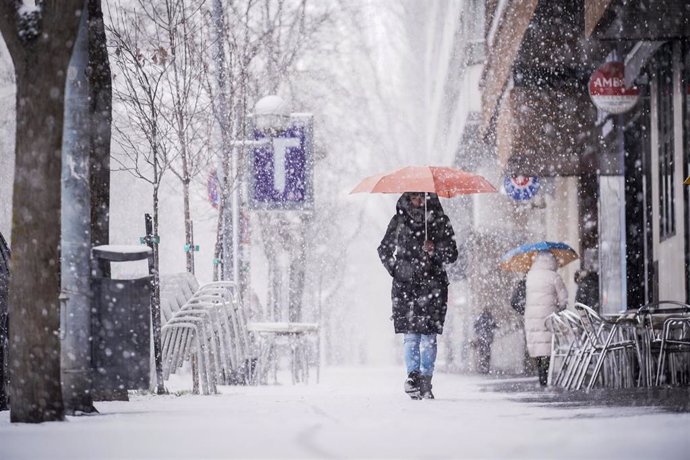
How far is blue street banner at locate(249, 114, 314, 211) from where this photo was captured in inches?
763

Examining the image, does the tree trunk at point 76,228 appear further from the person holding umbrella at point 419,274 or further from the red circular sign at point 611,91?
the red circular sign at point 611,91

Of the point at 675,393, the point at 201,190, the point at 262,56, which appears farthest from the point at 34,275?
the point at 201,190

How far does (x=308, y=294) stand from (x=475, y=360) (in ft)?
70.5

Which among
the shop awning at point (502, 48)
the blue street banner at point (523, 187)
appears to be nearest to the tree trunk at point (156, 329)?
the shop awning at point (502, 48)

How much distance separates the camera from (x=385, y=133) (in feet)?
144

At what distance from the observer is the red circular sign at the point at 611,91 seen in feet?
54.8

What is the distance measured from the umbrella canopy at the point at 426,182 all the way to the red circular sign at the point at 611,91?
443cm

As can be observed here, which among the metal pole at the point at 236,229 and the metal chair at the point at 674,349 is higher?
the metal pole at the point at 236,229

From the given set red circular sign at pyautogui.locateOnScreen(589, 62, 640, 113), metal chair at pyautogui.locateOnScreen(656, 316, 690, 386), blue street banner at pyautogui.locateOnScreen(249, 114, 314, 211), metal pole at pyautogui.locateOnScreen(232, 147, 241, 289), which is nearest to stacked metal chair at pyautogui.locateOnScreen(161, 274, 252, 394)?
metal pole at pyautogui.locateOnScreen(232, 147, 241, 289)

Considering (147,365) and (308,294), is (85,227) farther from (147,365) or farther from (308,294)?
(308,294)

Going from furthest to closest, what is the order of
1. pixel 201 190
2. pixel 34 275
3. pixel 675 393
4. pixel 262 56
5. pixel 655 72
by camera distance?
pixel 201 190 → pixel 262 56 → pixel 655 72 → pixel 675 393 → pixel 34 275

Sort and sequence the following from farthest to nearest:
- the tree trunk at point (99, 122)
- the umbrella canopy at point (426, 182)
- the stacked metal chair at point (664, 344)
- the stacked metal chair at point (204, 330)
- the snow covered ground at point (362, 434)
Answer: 1. the stacked metal chair at point (204, 330)
2. the umbrella canopy at point (426, 182)
3. the stacked metal chair at point (664, 344)
4. the tree trunk at point (99, 122)
5. the snow covered ground at point (362, 434)

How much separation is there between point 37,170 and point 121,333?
1.84m

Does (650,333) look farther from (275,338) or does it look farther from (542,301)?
(275,338)
